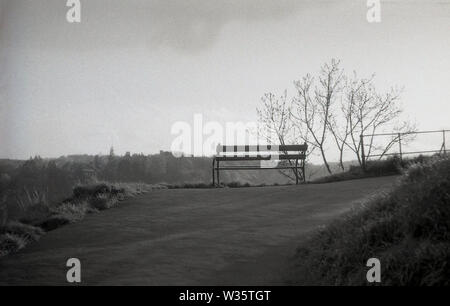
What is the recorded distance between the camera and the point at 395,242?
4719mm

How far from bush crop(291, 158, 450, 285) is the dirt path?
0.54 metres

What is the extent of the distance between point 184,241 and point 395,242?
309cm

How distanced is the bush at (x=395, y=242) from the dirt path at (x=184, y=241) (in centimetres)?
54

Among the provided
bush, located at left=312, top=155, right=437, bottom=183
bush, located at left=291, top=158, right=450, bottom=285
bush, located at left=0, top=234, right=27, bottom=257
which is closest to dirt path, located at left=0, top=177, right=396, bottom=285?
bush, located at left=0, top=234, right=27, bottom=257

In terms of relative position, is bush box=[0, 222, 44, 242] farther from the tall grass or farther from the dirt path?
the dirt path

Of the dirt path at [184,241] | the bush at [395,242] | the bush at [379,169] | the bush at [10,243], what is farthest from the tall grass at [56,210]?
the bush at [379,169]

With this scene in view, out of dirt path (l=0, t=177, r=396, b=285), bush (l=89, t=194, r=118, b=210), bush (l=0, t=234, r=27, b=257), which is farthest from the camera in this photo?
bush (l=89, t=194, r=118, b=210)

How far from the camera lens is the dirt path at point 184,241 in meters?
5.29

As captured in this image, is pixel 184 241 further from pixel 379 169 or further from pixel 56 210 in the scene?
pixel 379 169

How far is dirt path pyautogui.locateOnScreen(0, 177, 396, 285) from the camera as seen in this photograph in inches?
208

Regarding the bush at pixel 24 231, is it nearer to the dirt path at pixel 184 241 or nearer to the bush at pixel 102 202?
the dirt path at pixel 184 241
